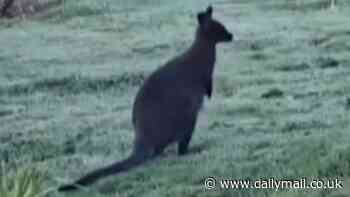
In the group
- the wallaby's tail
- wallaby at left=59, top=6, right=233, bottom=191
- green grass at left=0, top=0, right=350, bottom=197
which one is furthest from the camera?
wallaby at left=59, top=6, right=233, bottom=191

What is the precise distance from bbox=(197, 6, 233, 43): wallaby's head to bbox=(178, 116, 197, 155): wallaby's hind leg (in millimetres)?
940

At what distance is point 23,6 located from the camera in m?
16.2

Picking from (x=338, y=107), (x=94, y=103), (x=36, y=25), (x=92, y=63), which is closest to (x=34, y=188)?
(x=338, y=107)

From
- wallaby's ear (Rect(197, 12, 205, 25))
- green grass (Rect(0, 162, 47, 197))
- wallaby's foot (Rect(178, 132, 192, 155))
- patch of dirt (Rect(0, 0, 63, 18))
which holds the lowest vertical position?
patch of dirt (Rect(0, 0, 63, 18))

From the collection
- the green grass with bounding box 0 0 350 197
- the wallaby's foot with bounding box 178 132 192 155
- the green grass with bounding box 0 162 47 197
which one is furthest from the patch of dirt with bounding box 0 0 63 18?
the green grass with bounding box 0 162 47 197

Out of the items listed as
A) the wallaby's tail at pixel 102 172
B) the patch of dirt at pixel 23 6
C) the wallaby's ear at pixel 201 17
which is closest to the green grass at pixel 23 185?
the wallaby's tail at pixel 102 172

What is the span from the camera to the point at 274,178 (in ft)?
17.8

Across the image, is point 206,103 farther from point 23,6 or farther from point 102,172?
point 23,6

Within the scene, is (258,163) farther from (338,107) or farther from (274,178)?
(338,107)

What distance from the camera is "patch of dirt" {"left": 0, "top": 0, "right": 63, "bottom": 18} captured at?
15.8 m

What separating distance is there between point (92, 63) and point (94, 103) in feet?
8.17

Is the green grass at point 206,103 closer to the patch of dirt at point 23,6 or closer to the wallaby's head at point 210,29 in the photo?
Answer: the patch of dirt at point 23,6

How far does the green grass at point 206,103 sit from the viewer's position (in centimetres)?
595

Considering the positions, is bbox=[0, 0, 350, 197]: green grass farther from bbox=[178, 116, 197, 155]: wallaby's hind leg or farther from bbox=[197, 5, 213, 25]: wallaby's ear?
bbox=[197, 5, 213, 25]: wallaby's ear
